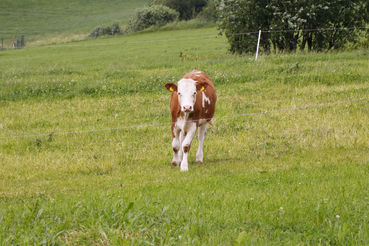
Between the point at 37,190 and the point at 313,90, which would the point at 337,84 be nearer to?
the point at 313,90

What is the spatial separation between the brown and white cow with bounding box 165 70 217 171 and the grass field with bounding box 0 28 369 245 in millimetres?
377

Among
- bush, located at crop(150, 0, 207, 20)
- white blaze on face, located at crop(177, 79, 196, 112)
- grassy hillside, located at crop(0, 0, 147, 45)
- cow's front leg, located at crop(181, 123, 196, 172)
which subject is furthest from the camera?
bush, located at crop(150, 0, 207, 20)

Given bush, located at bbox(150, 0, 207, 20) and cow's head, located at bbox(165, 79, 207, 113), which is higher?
bush, located at bbox(150, 0, 207, 20)

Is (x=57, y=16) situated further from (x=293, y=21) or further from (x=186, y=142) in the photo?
(x=186, y=142)

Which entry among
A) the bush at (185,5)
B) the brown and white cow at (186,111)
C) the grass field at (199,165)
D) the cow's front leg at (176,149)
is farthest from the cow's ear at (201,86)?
the bush at (185,5)

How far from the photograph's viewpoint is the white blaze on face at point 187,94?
9000 millimetres

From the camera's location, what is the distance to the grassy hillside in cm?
7912

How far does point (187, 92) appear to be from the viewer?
9.21 metres

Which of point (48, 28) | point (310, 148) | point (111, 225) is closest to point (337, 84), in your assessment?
point (310, 148)

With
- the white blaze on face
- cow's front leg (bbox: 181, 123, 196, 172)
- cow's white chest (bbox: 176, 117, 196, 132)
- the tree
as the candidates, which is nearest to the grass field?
cow's front leg (bbox: 181, 123, 196, 172)

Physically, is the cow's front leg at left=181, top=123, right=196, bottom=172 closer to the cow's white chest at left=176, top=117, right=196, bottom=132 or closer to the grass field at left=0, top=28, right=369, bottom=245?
the cow's white chest at left=176, top=117, right=196, bottom=132

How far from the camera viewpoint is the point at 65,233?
5.16 m

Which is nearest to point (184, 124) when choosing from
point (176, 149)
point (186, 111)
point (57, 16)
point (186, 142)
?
point (186, 142)

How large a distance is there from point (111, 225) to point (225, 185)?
2.63 meters
